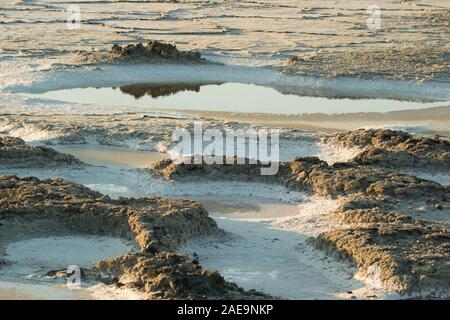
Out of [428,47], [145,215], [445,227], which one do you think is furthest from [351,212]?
[428,47]

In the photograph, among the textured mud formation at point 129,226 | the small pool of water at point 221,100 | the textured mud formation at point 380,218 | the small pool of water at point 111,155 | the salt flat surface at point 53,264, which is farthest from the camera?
the small pool of water at point 221,100

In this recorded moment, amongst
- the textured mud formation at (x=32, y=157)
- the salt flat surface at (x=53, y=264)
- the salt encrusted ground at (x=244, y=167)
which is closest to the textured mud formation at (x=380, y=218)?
the salt encrusted ground at (x=244, y=167)

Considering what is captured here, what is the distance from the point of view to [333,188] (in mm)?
11508

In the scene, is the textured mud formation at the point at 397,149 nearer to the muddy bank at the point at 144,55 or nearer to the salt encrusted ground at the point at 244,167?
the salt encrusted ground at the point at 244,167

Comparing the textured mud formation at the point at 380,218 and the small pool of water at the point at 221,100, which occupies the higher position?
the small pool of water at the point at 221,100

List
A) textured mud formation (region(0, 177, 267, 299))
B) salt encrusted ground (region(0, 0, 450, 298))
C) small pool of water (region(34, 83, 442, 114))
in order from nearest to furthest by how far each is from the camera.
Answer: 1. textured mud formation (region(0, 177, 267, 299))
2. salt encrusted ground (region(0, 0, 450, 298))
3. small pool of water (region(34, 83, 442, 114))

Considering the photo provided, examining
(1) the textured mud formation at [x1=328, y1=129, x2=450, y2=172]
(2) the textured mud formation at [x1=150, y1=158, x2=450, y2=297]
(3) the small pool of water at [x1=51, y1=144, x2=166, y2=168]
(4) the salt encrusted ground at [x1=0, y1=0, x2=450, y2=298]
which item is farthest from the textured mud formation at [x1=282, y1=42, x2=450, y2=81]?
(2) the textured mud formation at [x1=150, y1=158, x2=450, y2=297]

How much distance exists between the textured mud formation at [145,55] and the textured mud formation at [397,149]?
22.3 feet

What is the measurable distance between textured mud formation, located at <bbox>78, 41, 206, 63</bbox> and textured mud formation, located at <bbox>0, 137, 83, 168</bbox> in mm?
7226

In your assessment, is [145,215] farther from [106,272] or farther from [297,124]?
[297,124]

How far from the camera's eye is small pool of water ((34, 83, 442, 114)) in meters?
17.0

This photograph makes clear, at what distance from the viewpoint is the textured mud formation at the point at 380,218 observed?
344 inches

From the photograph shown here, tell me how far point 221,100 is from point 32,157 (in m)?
5.43

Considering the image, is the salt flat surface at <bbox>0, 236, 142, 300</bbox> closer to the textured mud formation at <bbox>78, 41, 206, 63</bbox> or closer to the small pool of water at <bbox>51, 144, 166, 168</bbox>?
the small pool of water at <bbox>51, 144, 166, 168</bbox>
